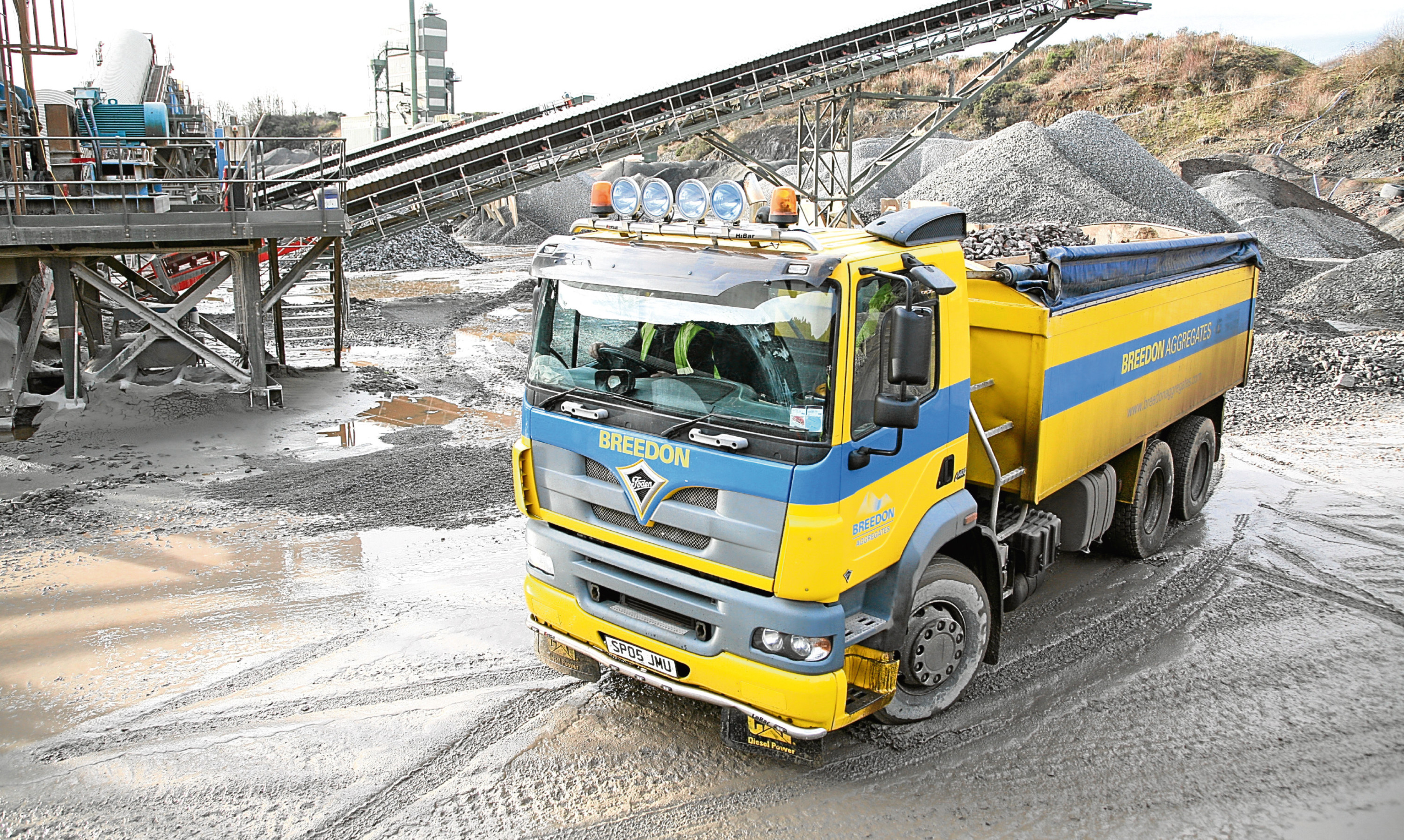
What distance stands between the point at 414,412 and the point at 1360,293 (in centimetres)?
1766

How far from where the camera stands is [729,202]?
482cm

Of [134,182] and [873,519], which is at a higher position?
[134,182]

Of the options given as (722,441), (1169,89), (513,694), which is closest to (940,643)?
(722,441)

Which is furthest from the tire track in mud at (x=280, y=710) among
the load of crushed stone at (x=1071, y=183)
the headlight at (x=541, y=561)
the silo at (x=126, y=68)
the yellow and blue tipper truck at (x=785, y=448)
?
the load of crushed stone at (x=1071, y=183)

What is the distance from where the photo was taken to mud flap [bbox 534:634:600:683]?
535cm

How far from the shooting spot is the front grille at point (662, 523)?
4430 millimetres

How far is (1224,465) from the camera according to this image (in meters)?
10.3

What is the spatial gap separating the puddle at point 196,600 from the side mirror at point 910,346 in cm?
366

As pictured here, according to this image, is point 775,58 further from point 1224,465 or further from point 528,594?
point 528,594

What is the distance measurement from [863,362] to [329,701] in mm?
3648

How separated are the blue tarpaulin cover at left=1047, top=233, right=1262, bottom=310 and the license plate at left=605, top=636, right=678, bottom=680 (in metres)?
3.02

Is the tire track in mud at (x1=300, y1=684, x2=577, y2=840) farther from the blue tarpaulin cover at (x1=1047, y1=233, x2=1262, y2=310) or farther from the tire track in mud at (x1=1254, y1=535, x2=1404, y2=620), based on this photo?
the tire track in mud at (x1=1254, y1=535, x2=1404, y2=620)

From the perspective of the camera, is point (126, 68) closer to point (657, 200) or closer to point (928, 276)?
point (657, 200)

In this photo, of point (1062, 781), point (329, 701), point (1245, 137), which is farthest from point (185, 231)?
point (1245, 137)
